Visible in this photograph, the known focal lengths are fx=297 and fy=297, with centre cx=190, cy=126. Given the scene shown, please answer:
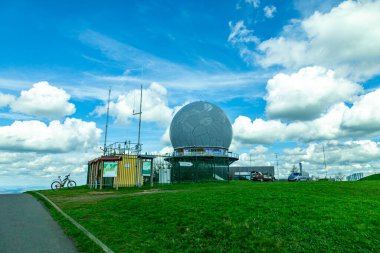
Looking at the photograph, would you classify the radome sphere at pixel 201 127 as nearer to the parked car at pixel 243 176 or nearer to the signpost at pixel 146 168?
the parked car at pixel 243 176

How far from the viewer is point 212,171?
3672cm

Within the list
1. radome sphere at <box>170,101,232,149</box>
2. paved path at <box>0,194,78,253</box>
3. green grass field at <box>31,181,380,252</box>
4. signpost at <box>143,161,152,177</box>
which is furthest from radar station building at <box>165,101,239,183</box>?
paved path at <box>0,194,78,253</box>

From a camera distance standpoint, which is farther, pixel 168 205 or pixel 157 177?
pixel 157 177

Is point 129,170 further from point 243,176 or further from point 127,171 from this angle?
point 243,176

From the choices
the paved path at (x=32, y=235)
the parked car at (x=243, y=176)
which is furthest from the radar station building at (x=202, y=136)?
the paved path at (x=32, y=235)

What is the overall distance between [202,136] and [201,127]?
1.61 m

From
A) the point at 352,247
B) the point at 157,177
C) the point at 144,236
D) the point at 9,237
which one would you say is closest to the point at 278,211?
the point at 352,247

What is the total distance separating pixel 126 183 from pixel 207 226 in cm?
2299

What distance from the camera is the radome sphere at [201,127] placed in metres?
51.6

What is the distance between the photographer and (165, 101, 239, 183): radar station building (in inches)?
1986

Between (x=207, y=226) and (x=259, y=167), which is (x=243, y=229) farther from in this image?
(x=259, y=167)

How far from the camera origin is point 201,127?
5175 cm

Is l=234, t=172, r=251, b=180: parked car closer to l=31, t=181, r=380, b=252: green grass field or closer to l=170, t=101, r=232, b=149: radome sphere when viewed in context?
l=170, t=101, r=232, b=149: radome sphere

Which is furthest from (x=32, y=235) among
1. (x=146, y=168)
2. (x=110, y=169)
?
(x=146, y=168)
